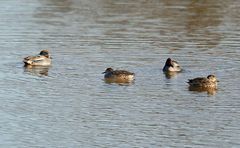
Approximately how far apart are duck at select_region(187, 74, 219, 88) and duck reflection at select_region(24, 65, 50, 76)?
384cm

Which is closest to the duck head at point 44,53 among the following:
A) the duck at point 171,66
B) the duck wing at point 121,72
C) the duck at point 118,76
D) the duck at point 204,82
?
the duck at point 118,76

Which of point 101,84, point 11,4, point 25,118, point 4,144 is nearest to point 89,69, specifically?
point 101,84

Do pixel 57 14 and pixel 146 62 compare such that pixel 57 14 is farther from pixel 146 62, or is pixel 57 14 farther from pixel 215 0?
pixel 146 62

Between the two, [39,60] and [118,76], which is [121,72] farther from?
[39,60]

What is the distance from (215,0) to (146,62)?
46.6ft

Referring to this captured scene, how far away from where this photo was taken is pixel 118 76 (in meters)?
23.7

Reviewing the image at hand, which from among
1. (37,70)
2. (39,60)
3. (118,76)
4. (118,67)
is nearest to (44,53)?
(39,60)

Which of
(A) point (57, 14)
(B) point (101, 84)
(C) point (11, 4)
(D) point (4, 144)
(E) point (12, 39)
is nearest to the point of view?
(D) point (4, 144)

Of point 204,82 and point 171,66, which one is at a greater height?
point 171,66

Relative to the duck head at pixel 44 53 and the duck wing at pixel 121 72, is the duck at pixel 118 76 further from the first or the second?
the duck head at pixel 44 53

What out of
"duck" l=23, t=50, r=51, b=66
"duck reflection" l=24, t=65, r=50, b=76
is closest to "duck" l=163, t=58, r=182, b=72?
"duck reflection" l=24, t=65, r=50, b=76

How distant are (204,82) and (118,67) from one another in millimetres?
3164

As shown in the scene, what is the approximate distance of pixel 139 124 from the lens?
19.2 metres

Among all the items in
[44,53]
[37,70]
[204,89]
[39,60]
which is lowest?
[204,89]
